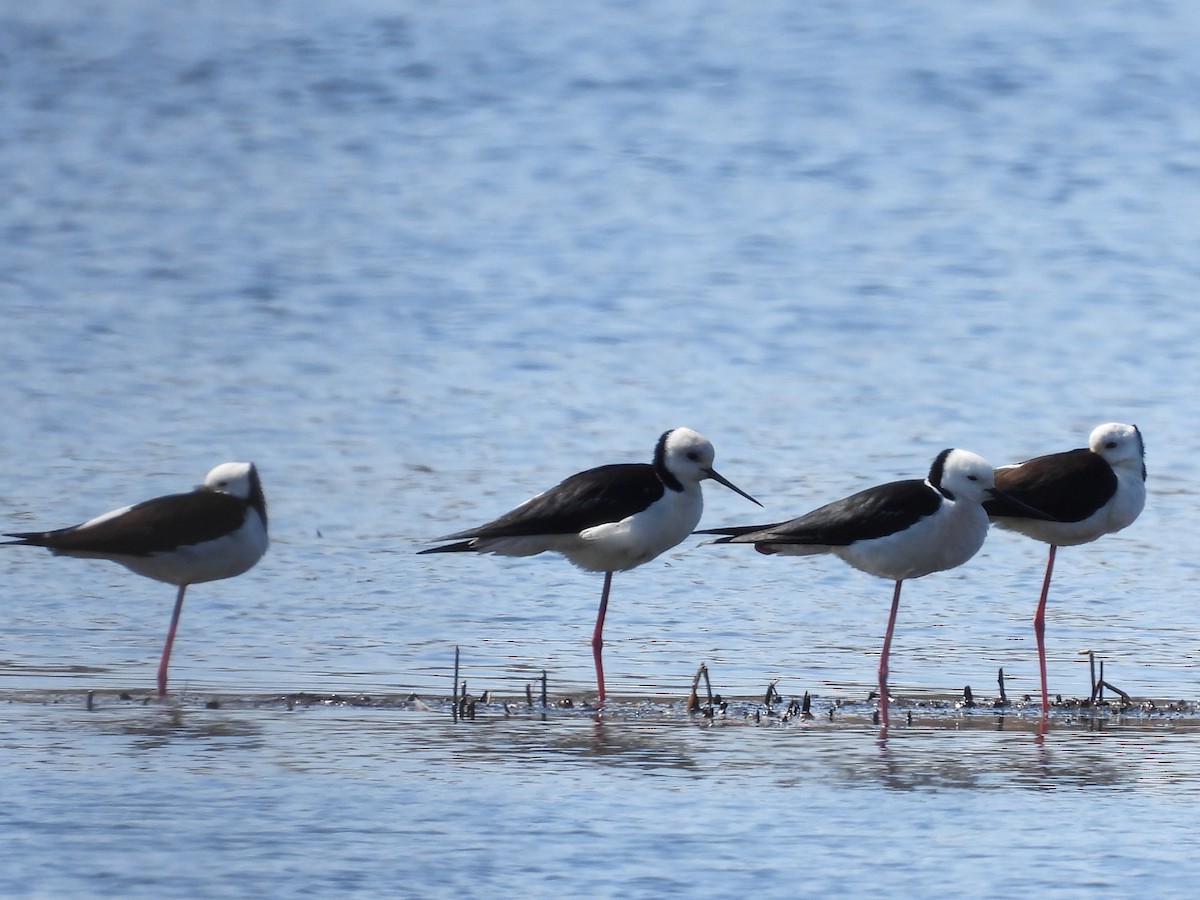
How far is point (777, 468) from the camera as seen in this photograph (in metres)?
14.8

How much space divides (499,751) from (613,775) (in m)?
0.56

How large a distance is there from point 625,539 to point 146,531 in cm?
227

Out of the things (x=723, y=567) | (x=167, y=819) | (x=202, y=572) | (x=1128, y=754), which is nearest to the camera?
(x=167, y=819)

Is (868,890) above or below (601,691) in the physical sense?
below

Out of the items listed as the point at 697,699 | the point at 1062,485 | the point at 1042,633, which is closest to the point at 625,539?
the point at 697,699

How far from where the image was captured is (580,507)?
33.7 feet

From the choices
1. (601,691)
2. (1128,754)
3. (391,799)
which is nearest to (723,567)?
(601,691)

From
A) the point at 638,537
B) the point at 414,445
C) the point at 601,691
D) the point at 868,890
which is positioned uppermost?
the point at 414,445

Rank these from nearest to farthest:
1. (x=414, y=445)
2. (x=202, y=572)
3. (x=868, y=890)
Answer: (x=868, y=890)
(x=202, y=572)
(x=414, y=445)

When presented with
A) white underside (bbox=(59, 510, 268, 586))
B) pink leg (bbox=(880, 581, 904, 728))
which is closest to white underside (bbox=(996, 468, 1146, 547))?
pink leg (bbox=(880, 581, 904, 728))

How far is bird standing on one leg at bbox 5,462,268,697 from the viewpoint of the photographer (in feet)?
32.1

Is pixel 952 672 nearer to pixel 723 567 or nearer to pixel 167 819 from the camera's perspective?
pixel 723 567

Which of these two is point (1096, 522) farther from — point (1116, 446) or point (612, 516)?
point (612, 516)

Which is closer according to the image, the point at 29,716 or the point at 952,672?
the point at 29,716
